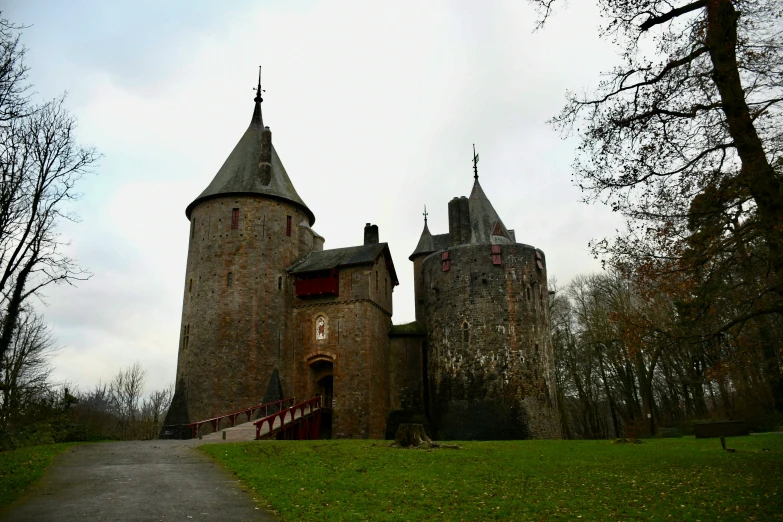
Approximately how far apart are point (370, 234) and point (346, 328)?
7824 mm

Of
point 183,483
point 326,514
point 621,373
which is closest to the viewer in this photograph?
point 326,514

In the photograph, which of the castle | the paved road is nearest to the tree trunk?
the paved road

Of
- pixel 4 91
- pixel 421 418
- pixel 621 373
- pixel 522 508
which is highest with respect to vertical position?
pixel 4 91

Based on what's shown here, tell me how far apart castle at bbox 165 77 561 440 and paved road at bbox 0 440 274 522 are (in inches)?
524

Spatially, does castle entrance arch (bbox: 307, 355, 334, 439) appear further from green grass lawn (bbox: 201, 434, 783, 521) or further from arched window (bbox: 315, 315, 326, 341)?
green grass lawn (bbox: 201, 434, 783, 521)

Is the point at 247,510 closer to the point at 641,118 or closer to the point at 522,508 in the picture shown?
the point at 522,508

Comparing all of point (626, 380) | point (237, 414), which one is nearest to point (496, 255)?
point (626, 380)

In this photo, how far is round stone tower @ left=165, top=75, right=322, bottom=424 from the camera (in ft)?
91.8

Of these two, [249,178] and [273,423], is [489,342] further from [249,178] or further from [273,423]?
[249,178]

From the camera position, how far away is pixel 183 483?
457 inches

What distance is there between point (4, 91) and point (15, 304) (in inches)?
310

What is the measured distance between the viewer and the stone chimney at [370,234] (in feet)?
116

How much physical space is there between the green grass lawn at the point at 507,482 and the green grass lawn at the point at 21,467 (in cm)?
405

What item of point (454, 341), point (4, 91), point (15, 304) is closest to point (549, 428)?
point (454, 341)
